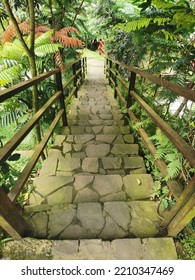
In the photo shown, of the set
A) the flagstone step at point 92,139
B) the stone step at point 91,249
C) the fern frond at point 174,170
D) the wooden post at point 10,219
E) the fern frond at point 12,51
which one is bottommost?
the flagstone step at point 92,139

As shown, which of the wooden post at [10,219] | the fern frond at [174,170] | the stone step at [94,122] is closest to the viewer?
the wooden post at [10,219]

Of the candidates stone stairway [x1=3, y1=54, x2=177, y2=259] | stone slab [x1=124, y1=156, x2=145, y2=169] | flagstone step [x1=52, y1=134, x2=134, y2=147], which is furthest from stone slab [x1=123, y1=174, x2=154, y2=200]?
flagstone step [x1=52, y1=134, x2=134, y2=147]

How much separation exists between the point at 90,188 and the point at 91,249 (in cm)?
57

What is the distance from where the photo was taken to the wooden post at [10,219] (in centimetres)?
97

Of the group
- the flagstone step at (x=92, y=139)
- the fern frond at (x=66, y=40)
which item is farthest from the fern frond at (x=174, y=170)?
the fern frond at (x=66, y=40)

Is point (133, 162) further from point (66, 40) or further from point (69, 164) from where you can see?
point (66, 40)

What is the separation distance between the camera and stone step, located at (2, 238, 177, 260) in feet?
3.63

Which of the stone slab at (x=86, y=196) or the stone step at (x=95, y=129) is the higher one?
the stone slab at (x=86, y=196)

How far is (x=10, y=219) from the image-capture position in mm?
1046

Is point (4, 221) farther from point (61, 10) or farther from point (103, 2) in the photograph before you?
point (103, 2)

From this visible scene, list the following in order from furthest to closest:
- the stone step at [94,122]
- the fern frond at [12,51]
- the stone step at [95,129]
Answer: the stone step at [94,122] → the stone step at [95,129] → the fern frond at [12,51]

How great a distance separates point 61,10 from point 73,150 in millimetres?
2509

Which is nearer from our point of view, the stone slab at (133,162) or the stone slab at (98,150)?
the stone slab at (133,162)

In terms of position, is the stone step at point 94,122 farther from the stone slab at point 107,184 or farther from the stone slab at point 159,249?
the stone slab at point 159,249
